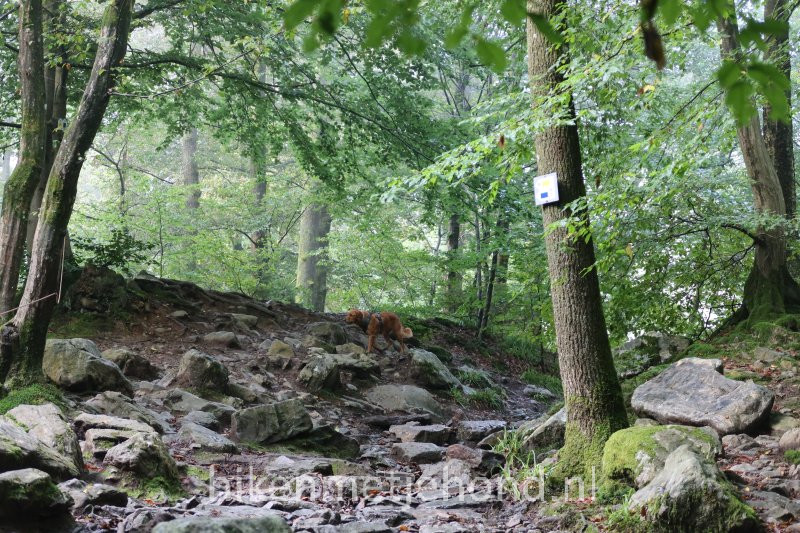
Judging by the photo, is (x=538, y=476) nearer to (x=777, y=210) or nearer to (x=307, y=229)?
(x=777, y=210)

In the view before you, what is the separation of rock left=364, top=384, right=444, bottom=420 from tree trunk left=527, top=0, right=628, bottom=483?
11.9ft

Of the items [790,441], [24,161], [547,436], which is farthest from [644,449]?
[24,161]

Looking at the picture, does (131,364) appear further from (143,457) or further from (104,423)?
→ (143,457)

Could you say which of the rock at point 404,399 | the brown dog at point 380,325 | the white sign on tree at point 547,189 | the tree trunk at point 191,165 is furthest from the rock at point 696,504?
the tree trunk at point 191,165

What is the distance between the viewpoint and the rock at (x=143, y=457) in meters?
4.38

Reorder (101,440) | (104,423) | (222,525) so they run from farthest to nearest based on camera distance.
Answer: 1. (104,423)
2. (101,440)
3. (222,525)

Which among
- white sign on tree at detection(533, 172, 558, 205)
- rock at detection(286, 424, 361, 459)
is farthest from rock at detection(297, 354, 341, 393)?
white sign on tree at detection(533, 172, 558, 205)

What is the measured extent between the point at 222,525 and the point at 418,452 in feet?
12.0

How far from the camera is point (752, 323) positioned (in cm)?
814

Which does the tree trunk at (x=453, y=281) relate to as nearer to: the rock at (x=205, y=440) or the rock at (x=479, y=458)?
the rock at (x=479, y=458)

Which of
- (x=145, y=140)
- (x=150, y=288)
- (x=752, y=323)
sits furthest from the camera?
(x=145, y=140)

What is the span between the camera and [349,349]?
1054cm

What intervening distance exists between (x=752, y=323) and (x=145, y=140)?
725 inches

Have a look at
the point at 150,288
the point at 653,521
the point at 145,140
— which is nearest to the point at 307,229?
the point at 145,140
